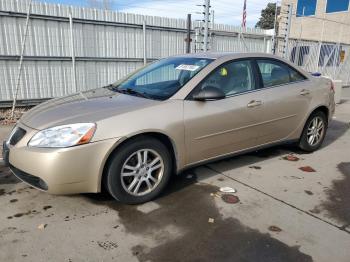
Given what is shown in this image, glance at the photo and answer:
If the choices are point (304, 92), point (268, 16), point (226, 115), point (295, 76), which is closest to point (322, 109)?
point (304, 92)

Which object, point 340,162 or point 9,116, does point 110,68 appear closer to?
point 9,116

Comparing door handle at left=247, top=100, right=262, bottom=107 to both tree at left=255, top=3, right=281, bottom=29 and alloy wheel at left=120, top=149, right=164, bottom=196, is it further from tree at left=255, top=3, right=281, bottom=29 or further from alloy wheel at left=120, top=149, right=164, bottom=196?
tree at left=255, top=3, right=281, bottom=29

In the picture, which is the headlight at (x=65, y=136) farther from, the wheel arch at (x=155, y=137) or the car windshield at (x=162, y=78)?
the car windshield at (x=162, y=78)

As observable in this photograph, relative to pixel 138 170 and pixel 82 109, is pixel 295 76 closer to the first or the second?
pixel 138 170

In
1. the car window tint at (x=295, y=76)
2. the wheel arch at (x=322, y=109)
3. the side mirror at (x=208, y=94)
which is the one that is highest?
the car window tint at (x=295, y=76)

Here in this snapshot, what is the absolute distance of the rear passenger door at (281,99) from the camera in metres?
4.16

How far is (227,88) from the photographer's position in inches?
151

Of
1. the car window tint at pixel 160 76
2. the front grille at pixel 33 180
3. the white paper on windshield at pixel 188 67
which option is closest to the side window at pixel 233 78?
→ the white paper on windshield at pixel 188 67

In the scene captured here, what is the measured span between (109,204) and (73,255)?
0.83 meters

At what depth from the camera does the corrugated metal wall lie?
7.41 m

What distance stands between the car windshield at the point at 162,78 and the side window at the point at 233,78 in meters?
0.18

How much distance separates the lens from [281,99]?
14.0ft

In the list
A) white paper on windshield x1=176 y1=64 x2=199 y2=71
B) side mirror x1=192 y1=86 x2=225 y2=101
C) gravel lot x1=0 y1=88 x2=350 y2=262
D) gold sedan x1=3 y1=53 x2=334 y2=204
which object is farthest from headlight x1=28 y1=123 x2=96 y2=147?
white paper on windshield x1=176 y1=64 x2=199 y2=71

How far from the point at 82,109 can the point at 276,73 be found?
8.82ft
